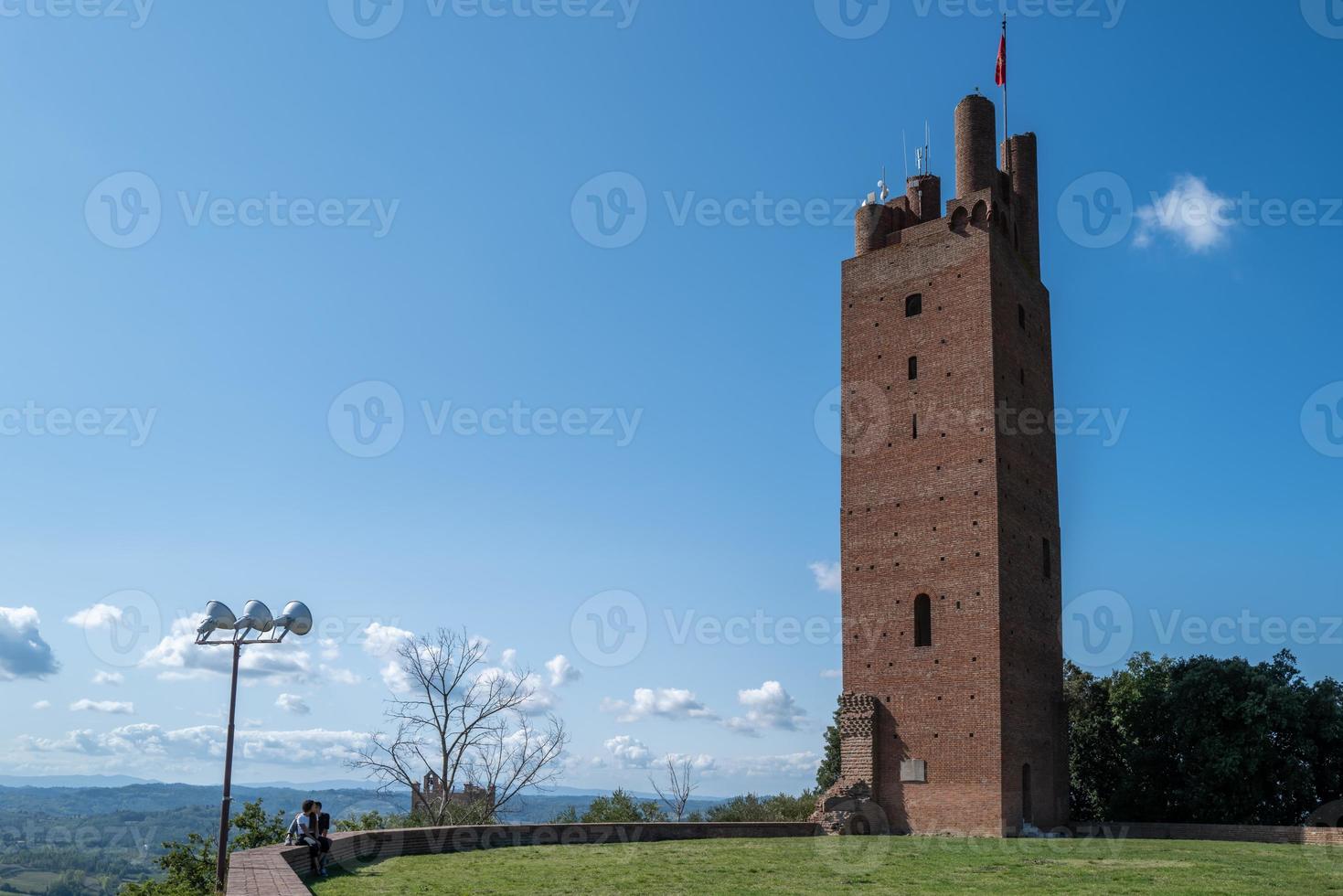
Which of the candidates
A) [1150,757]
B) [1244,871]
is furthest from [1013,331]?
[1244,871]

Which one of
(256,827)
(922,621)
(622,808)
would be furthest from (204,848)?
(922,621)

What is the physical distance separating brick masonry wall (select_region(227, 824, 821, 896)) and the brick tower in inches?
143

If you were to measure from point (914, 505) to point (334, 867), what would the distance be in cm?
1671

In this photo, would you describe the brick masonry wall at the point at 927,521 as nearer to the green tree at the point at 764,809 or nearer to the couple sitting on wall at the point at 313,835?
the green tree at the point at 764,809

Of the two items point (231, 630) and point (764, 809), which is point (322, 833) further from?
point (764, 809)

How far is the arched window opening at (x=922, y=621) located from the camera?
25.8m

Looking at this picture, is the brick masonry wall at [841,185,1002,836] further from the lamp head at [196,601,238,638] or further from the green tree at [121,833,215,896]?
the lamp head at [196,601,238,638]

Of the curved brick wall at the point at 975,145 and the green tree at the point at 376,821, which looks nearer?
the green tree at the point at 376,821

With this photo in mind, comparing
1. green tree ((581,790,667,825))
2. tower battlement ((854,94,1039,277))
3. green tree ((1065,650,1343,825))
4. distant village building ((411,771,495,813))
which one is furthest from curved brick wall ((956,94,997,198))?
distant village building ((411,771,495,813))

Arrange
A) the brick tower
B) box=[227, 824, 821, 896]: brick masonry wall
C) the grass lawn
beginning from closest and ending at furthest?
box=[227, 824, 821, 896]: brick masonry wall, the grass lawn, the brick tower

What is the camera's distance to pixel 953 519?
84.7 feet

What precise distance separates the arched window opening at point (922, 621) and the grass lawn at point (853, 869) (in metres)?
5.87

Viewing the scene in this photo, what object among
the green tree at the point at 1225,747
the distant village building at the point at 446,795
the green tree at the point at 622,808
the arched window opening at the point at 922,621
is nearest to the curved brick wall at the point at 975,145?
the arched window opening at the point at 922,621

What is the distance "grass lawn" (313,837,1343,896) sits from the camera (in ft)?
42.1
